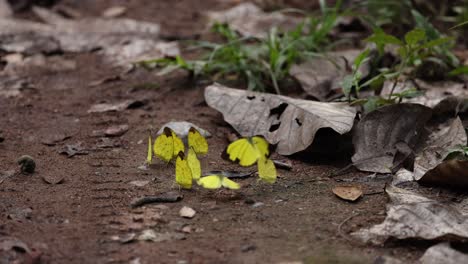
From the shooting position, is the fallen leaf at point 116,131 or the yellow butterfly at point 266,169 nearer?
the yellow butterfly at point 266,169

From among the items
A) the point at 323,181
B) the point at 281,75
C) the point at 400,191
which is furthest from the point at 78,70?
the point at 400,191

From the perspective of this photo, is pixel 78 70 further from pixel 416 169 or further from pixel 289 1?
pixel 416 169

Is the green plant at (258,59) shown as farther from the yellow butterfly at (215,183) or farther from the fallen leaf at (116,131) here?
the yellow butterfly at (215,183)

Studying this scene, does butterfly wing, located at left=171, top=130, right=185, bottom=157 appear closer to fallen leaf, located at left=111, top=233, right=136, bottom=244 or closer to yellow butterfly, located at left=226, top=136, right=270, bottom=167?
yellow butterfly, located at left=226, top=136, right=270, bottom=167

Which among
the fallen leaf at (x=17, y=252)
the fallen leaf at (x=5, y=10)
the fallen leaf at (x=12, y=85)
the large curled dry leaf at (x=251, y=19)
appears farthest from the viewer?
the fallen leaf at (x=5, y=10)

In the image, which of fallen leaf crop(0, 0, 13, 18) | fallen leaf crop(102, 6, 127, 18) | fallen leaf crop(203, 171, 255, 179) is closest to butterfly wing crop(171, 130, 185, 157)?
fallen leaf crop(203, 171, 255, 179)

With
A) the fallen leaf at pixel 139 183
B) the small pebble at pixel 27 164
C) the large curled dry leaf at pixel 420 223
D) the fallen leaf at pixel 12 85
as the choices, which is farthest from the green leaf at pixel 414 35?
the fallen leaf at pixel 12 85
